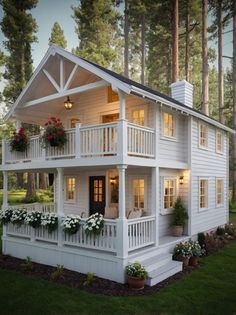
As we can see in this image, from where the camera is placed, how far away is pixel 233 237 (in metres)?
13.9

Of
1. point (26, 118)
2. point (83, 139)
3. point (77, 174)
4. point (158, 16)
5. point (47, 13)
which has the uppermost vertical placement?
point (47, 13)

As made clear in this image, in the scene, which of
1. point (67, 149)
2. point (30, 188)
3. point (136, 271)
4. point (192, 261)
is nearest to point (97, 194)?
point (67, 149)

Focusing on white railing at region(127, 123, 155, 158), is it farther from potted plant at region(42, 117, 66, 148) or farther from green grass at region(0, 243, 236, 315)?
green grass at region(0, 243, 236, 315)

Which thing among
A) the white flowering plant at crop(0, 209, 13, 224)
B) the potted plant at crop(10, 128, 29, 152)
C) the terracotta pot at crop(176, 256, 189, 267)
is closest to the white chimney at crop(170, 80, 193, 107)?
the terracotta pot at crop(176, 256, 189, 267)

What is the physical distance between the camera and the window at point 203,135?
41.8ft

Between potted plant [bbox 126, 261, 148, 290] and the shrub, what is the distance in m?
3.81

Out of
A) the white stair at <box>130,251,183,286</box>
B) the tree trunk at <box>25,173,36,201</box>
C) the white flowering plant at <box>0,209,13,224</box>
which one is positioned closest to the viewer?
the white stair at <box>130,251,183,286</box>

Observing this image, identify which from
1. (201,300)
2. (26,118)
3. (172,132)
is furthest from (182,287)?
(26,118)

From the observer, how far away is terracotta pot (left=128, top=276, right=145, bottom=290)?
287 inches

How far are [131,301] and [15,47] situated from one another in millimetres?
20763

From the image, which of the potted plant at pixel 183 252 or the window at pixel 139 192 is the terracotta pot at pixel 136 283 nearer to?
the potted plant at pixel 183 252

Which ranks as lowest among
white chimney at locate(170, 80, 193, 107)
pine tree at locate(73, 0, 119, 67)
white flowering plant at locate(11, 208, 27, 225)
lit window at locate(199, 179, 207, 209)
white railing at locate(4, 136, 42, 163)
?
white flowering plant at locate(11, 208, 27, 225)

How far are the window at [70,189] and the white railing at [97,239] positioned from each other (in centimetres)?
365

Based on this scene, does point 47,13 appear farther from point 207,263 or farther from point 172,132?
point 207,263
